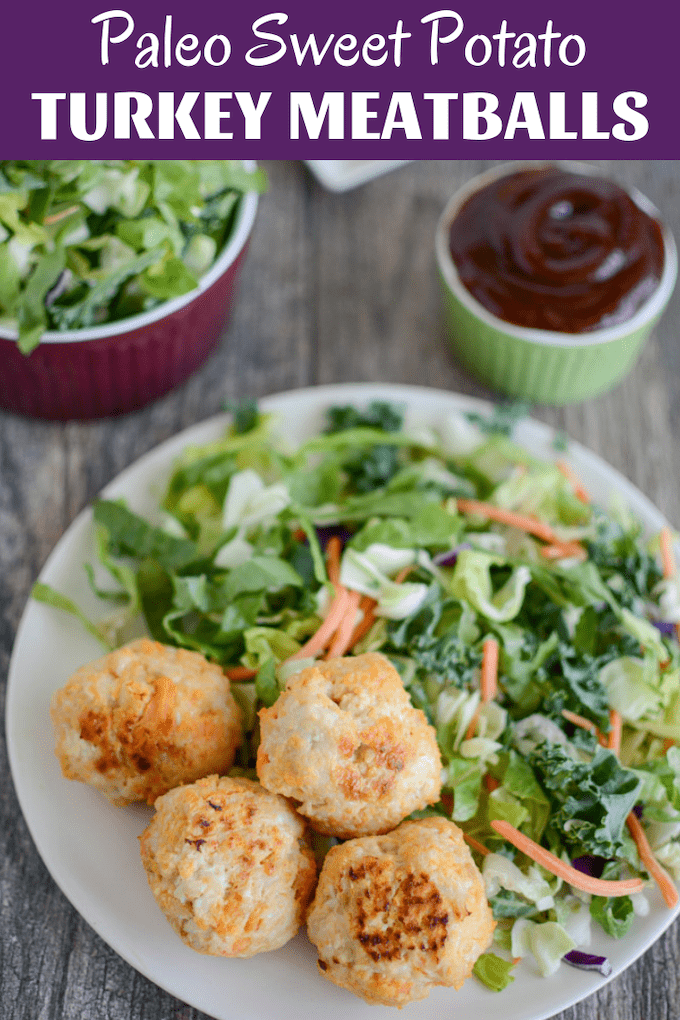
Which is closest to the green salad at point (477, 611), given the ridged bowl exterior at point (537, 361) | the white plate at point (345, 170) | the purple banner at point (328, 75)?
the ridged bowl exterior at point (537, 361)

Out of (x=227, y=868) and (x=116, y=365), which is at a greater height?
(x=116, y=365)

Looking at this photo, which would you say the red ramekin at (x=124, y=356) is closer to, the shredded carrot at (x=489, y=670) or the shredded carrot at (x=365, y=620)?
the shredded carrot at (x=365, y=620)

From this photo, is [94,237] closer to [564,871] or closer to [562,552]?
[562,552]

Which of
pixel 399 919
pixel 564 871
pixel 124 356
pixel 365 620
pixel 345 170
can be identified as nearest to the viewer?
pixel 399 919

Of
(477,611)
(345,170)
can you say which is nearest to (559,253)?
(345,170)

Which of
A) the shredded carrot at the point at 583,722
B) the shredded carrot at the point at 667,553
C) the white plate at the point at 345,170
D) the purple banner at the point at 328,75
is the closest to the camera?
the shredded carrot at the point at 583,722

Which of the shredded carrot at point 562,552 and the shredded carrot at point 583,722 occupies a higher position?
the shredded carrot at point 562,552

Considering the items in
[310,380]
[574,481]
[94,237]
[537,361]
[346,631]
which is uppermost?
[94,237]
